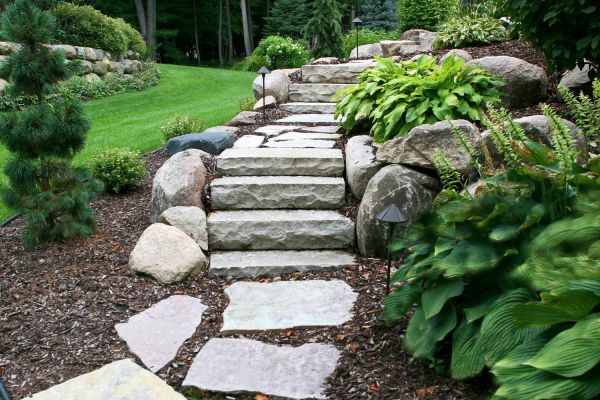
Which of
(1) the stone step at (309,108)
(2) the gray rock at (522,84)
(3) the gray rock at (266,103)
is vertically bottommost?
(1) the stone step at (309,108)

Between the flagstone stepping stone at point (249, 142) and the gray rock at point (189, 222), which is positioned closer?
the gray rock at point (189, 222)

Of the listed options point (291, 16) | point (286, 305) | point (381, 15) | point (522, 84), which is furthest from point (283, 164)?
point (291, 16)

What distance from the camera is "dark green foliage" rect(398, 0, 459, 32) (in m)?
12.5

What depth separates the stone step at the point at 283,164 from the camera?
17.6 ft

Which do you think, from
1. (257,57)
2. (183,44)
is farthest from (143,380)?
(183,44)

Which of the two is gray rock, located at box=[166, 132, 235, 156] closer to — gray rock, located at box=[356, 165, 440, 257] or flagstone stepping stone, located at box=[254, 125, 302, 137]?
flagstone stepping stone, located at box=[254, 125, 302, 137]

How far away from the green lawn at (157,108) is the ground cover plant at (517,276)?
4347 mm

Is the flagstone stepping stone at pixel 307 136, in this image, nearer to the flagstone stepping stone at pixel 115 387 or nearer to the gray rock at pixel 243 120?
the gray rock at pixel 243 120

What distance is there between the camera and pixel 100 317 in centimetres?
366

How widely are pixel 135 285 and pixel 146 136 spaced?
4.94m

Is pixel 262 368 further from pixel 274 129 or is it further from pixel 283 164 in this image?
pixel 274 129

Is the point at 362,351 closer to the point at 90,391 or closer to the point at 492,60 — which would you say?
the point at 90,391

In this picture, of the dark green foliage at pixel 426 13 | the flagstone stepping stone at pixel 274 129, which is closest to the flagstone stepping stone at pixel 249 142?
the flagstone stepping stone at pixel 274 129

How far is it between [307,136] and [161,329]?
11.1 feet
